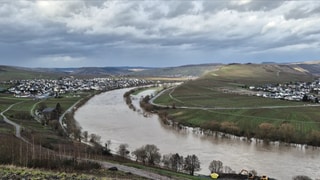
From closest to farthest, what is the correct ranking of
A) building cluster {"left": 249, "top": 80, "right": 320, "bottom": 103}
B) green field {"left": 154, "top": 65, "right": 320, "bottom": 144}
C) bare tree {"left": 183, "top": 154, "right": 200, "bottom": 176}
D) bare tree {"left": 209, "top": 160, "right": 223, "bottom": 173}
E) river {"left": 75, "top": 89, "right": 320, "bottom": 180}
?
bare tree {"left": 183, "top": 154, "right": 200, "bottom": 176}
bare tree {"left": 209, "top": 160, "right": 223, "bottom": 173}
river {"left": 75, "top": 89, "right": 320, "bottom": 180}
green field {"left": 154, "top": 65, "right": 320, "bottom": 144}
building cluster {"left": 249, "top": 80, "right": 320, "bottom": 103}

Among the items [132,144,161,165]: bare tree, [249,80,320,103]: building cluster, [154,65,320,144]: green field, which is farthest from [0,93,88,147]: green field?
[249,80,320,103]: building cluster

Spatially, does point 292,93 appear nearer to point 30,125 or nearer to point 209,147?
point 209,147

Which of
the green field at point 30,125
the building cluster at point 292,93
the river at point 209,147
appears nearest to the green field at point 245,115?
the river at point 209,147

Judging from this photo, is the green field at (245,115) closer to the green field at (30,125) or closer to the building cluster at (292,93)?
the building cluster at (292,93)

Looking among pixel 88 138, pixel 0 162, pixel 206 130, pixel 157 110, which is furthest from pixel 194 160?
pixel 157 110

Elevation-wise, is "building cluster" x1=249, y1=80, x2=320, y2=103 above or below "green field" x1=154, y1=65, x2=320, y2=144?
above

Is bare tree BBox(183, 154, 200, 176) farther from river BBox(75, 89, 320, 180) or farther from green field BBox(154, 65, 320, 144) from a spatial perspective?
green field BBox(154, 65, 320, 144)

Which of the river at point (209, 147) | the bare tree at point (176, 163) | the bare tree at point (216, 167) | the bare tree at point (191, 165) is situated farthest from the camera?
the river at point (209, 147)

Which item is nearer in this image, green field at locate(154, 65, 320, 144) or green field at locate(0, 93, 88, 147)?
green field at locate(0, 93, 88, 147)

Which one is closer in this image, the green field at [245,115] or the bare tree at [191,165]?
the bare tree at [191,165]
